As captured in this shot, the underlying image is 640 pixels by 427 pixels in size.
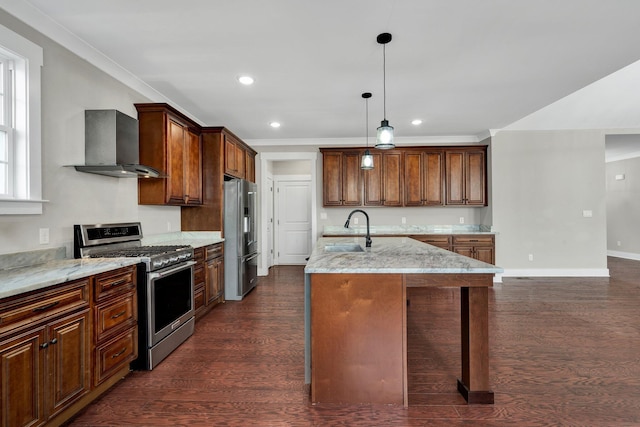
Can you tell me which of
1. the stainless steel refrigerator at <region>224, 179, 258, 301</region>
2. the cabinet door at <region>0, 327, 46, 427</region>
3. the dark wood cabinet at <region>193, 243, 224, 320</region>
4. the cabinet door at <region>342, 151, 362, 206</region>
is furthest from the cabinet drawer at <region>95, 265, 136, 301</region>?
the cabinet door at <region>342, 151, 362, 206</region>

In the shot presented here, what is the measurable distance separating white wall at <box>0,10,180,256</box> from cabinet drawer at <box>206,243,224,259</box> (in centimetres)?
103

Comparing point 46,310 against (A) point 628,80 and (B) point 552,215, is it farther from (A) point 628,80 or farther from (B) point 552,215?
(A) point 628,80

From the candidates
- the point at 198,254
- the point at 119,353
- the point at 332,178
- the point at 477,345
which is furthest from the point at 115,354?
the point at 332,178

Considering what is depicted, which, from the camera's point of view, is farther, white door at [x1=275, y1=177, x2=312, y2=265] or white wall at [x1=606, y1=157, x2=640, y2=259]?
white wall at [x1=606, y1=157, x2=640, y2=259]

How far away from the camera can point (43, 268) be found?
1974mm

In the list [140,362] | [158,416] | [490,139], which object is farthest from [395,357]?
[490,139]

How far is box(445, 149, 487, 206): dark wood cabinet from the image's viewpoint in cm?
545

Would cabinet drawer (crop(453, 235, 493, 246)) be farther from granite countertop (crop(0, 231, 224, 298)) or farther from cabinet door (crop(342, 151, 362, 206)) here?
granite countertop (crop(0, 231, 224, 298))

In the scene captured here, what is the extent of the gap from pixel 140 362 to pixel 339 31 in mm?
3055

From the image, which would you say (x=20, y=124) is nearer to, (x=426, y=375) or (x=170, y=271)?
(x=170, y=271)

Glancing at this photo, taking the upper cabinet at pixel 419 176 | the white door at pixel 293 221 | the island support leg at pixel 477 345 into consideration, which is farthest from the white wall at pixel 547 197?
the island support leg at pixel 477 345

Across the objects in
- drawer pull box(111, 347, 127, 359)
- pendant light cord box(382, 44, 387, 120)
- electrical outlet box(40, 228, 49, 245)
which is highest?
pendant light cord box(382, 44, 387, 120)

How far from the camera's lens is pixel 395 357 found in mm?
1928

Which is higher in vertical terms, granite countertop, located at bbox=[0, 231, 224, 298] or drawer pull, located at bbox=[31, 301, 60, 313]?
granite countertop, located at bbox=[0, 231, 224, 298]
